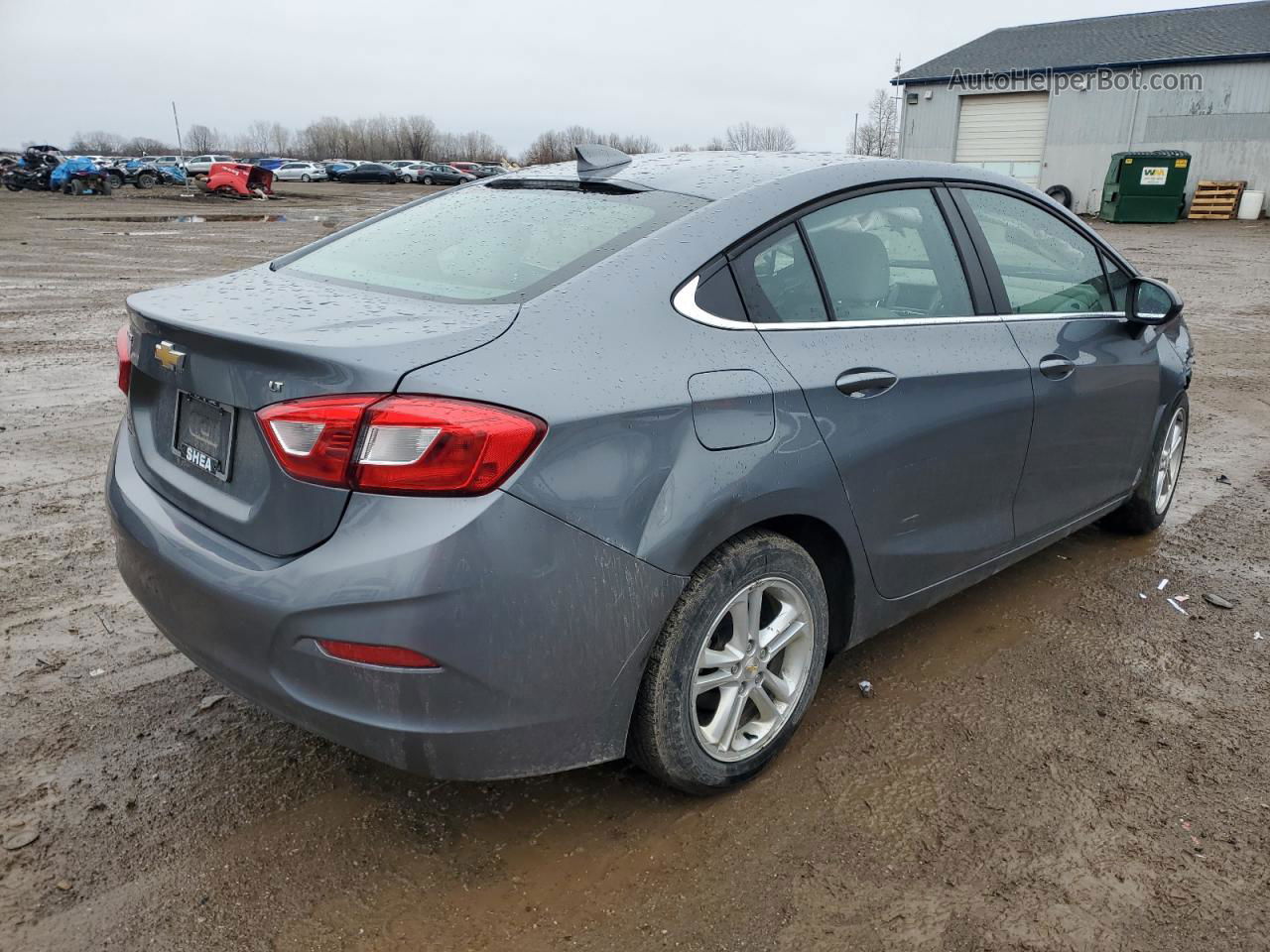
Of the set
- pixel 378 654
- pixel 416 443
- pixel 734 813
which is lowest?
pixel 734 813

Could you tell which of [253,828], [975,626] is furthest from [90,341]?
[975,626]

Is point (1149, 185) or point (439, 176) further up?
point (1149, 185)

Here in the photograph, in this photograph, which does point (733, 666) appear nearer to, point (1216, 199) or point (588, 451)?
point (588, 451)

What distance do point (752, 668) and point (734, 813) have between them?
0.39 meters

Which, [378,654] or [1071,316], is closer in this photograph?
[378,654]

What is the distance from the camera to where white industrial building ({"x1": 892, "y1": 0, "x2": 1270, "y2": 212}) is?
31609mm

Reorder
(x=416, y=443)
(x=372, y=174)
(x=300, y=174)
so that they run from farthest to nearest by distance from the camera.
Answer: (x=300, y=174), (x=372, y=174), (x=416, y=443)

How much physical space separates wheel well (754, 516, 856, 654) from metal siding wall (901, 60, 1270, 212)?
115 ft

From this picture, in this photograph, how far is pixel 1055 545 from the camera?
4473mm

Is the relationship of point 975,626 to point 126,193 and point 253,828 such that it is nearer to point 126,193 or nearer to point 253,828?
point 253,828

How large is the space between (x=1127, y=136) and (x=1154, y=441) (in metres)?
35.3

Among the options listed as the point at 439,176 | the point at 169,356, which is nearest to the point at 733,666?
the point at 169,356

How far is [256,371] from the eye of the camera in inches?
82.0

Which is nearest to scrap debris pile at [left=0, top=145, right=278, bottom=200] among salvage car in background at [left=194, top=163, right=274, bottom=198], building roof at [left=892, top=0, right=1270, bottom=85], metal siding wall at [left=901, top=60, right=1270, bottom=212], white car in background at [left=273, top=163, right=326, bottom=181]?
salvage car in background at [left=194, top=163, right=274, bottom=198]
